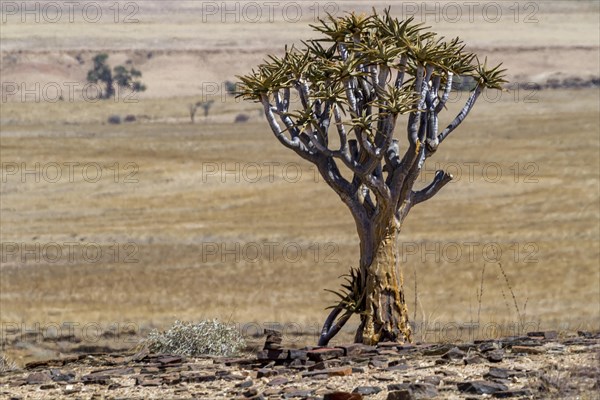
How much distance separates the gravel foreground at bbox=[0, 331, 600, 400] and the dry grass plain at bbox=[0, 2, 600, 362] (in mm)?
2866

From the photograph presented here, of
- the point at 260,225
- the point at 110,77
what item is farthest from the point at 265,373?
the point at 110,77

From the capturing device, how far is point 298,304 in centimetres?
2705

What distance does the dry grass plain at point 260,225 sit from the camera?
26.5 m

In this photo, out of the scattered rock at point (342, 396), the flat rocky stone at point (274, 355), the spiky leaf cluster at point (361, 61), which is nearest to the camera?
the scattered rock at point (342, 396)

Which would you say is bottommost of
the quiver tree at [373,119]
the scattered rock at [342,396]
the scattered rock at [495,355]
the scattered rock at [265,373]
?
the scattered rock at [265,373]

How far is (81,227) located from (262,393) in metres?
29.8

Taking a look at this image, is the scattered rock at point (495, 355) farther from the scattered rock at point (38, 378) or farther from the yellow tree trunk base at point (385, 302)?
the scattered rock at point (38, 378)

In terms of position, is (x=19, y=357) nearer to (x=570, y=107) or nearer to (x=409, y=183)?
(x=409, y=183)

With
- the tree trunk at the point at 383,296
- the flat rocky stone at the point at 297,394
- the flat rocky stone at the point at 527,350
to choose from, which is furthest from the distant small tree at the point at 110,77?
the flat rocky stone at the point at 297,394

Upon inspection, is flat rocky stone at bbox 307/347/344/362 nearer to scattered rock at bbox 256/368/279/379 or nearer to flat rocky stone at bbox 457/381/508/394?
scattered rock at bbox 256/368/279/379

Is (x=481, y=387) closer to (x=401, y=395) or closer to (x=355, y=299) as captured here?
(x=401, y=395)

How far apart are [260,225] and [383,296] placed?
26518mm

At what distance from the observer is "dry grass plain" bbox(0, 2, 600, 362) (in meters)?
26.5

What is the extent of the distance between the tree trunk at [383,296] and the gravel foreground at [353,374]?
2.37ft
